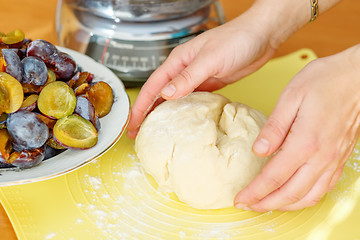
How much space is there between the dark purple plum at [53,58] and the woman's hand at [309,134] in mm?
390

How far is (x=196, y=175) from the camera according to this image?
82 cm

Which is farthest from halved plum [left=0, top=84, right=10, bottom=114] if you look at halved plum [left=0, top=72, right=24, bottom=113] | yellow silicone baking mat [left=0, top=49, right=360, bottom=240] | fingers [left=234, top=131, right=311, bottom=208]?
fingers [left=234, top=131, right=311, bottom=208]

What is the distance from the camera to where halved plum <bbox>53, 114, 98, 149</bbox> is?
2.44 feet

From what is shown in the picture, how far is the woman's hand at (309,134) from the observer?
0.75 m

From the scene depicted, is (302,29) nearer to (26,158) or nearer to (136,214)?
(136,214)

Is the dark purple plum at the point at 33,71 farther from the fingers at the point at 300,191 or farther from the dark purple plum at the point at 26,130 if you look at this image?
the fingers at the point at 300,191

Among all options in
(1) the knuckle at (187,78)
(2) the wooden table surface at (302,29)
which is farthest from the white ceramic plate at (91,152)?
(2) the wooden table surface at (302,29)

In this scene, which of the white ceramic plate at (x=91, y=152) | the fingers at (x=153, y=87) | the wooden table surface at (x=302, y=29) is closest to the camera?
the white ceramic plate at (x=91, y=152)

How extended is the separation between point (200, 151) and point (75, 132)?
236 mm

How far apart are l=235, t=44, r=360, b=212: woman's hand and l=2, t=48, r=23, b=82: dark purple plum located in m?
0.43

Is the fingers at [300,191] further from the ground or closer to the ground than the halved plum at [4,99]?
closer to the ground

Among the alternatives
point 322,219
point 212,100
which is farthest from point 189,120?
point 322,219

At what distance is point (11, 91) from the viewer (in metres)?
0.72

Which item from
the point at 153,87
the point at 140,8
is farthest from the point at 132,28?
the point at 153,87
